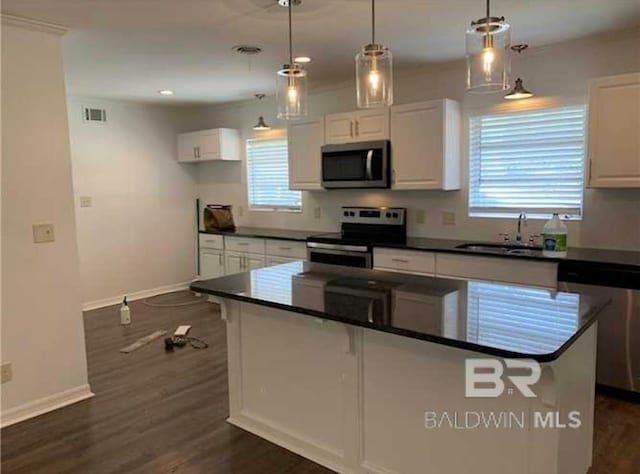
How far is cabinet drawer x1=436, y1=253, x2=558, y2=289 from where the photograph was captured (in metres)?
3.42

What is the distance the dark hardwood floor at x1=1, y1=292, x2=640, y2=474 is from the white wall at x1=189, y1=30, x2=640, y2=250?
4.42 ft

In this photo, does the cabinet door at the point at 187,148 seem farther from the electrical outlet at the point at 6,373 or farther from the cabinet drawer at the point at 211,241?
the electrical outlet at the point at 6,373

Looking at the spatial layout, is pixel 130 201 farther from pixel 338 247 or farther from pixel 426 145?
pixel 426 145

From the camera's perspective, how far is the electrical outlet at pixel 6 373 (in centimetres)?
293

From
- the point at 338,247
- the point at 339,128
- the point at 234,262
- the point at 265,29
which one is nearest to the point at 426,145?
the point at 339,128

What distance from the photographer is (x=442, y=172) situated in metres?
4.19

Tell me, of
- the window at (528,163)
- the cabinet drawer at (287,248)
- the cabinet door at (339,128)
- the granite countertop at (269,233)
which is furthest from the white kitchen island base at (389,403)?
the cabinet door at (339,128)

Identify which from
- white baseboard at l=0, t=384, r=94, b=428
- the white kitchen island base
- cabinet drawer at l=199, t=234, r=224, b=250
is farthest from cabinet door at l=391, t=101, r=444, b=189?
white baseboard at l=0, t=384, r=94, b=428

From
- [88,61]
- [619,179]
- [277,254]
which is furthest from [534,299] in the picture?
[88,61]

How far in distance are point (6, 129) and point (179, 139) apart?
12.4ft

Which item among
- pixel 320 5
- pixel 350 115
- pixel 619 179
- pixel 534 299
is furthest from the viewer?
pixel 350 115

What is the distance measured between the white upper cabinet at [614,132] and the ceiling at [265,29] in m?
0.44

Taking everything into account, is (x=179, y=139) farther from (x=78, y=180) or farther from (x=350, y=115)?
(x=350, y=115)

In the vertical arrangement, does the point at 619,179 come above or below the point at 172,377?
above
